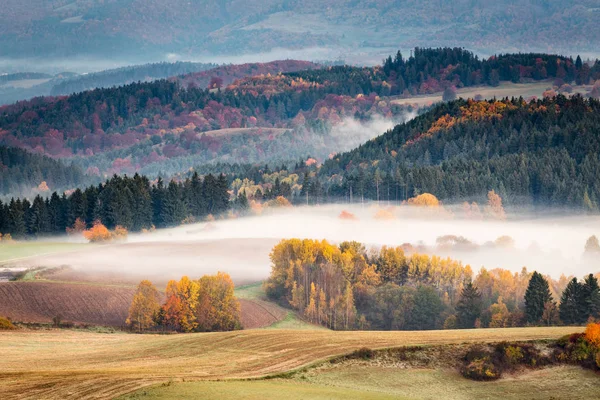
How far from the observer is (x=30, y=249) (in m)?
159

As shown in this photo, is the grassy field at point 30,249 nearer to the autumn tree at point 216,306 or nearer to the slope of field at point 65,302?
the slope of field at point 65,302

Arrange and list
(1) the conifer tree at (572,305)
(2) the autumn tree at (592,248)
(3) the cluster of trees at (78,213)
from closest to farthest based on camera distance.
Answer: (1) the conifer tree at (572,305)
(2) the autumn tree at (592,248)
(3) the cluster of trees at (78,213)

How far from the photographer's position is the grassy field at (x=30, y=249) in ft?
492

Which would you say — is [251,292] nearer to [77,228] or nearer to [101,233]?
[101,233]

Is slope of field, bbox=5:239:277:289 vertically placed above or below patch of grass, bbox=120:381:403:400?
above

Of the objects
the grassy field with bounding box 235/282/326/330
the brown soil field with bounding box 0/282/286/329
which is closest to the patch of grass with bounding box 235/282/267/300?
the grassy field with bounding box 235/282/326/330

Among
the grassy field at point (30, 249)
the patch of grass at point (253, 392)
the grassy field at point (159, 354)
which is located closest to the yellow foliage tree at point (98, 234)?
the grassy field at point (30, 249)

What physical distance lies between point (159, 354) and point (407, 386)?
68.8ft

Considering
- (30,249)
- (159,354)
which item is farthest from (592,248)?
(159,354)

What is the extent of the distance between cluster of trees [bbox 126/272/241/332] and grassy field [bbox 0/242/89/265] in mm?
34339

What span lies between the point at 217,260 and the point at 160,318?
42089mm

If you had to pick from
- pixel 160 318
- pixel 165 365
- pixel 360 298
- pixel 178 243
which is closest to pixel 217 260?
pixel 178 243

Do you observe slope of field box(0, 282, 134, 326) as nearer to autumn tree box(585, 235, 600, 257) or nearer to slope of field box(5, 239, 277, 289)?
slope of field box(5, 239, 277, 289)

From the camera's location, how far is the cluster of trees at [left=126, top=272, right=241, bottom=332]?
376 feet
